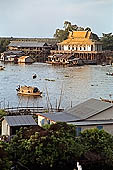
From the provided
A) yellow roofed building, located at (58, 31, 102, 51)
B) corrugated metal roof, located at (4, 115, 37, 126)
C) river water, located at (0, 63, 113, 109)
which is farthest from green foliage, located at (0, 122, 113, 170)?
yellow roofed building, located at (58, 31, 102, 51)

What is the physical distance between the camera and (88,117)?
12008 mm

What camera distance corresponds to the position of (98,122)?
39.0ft

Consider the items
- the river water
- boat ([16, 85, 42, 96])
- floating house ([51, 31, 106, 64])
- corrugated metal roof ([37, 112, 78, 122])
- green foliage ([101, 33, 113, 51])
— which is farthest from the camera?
green foliage ([101, 33, 113, 51])

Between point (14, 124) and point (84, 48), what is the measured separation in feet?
157

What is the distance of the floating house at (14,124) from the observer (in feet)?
37.1

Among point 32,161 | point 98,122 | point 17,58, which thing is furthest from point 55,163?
point 17,58

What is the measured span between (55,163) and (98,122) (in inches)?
99.9

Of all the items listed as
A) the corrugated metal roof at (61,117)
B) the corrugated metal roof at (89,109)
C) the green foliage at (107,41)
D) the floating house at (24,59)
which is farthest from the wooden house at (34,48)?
the corrugated metal roof at (61,117)

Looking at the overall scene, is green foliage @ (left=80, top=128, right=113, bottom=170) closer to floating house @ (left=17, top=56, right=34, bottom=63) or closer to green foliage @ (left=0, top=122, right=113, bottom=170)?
green foliage @ (left=0, top=122, right=113, bottom=170)

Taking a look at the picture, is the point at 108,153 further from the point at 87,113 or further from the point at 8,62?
the point at 8,62

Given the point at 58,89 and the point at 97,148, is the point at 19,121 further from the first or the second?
the point at 58,89

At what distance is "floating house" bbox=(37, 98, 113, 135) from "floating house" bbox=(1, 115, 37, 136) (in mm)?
682

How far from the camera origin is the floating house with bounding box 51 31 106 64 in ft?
189

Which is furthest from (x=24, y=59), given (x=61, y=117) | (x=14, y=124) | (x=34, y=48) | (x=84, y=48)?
(x=14, y=124)
